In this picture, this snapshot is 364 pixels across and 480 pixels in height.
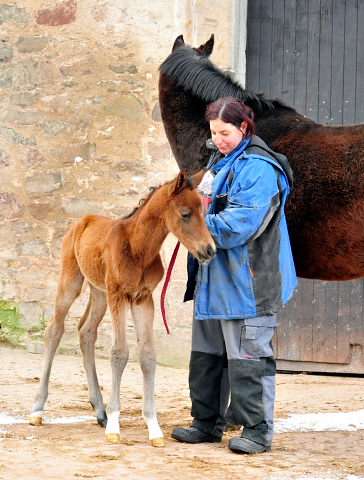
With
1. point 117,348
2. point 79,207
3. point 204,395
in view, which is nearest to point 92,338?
point 117,348

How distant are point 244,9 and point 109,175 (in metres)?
1.97

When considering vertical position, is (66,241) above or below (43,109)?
below

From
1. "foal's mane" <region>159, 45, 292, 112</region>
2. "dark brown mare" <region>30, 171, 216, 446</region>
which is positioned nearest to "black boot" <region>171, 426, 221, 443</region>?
"dark brown mare" <region>30, 171, 216, 446</region>

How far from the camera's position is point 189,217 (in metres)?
3.07

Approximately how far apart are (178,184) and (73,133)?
3.24 meters

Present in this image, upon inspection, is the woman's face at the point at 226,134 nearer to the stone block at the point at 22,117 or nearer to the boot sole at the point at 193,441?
the boot sole at the point at 193,441

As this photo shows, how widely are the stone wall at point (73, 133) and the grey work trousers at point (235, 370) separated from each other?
231 centimetres

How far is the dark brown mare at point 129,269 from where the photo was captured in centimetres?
311

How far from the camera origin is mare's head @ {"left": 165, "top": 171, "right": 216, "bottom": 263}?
2991 mm

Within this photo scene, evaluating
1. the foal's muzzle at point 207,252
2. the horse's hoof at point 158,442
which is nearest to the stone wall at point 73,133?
the horse's hoof at point 158,442

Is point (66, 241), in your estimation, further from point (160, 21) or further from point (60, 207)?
point (160, 21)

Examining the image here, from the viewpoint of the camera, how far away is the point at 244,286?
10.5 ft

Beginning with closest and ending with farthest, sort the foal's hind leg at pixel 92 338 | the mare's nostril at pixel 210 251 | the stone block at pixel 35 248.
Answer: the mare's nostril at pixel 210 251 → the foal's hind leg at pixel 92 338 → the stone block at pixel 35 248

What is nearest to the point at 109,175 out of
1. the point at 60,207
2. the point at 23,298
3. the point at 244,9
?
the point at 60,207
